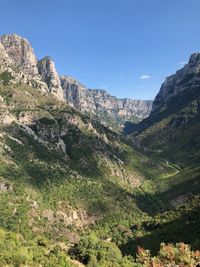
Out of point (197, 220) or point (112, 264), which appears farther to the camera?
point (197, 220)

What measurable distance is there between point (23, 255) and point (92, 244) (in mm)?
28919

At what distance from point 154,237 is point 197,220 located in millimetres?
18201

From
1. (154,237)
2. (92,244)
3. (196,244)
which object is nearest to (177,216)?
(154,237)

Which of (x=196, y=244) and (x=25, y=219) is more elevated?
(x=25, y=219)

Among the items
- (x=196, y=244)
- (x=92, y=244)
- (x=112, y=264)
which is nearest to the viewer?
(x=112, y=264)

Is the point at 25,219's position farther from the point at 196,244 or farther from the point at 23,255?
the point at 23,255

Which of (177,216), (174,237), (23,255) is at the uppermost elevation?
(177,216)

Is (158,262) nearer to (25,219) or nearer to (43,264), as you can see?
(43,264)

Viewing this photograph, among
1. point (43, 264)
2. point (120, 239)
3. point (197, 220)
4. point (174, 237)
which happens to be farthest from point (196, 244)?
point (120, 239)

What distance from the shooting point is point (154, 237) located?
545ft

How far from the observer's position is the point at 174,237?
153 m

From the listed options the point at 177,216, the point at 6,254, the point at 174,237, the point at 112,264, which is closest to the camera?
the point at 6,254

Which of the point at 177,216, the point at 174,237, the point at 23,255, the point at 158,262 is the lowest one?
the point at 158,262

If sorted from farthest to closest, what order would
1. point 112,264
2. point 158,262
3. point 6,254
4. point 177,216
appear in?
point 177,216 < point 112,264 < point 6,254 < point 158,262
